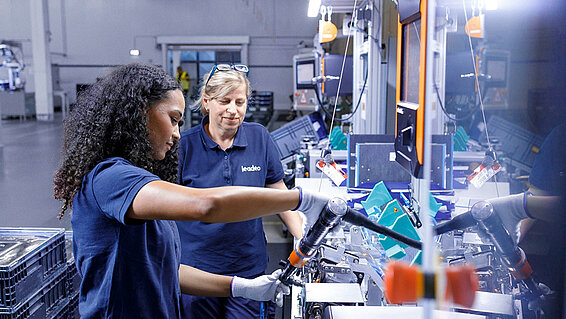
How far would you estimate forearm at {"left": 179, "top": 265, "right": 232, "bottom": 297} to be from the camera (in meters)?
1.58

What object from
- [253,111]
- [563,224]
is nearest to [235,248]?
[563,224]

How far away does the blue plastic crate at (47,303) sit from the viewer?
1725 mm

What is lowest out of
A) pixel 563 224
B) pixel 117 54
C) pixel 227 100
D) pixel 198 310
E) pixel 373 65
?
pixel 198 310

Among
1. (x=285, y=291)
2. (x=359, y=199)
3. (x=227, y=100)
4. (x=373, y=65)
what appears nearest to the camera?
(x=285, y=291)

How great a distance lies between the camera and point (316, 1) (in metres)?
3.00

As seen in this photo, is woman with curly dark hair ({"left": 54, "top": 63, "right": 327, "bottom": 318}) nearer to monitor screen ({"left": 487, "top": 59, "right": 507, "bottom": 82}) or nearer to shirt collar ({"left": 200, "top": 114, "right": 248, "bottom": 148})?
shirt collar ({"left": 200, "top": 114, "right": 248, "bottom": 148})

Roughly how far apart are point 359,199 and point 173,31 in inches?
551

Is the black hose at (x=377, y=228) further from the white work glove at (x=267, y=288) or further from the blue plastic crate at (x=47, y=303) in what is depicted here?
the blue plastic crate at (x=47, y=303)

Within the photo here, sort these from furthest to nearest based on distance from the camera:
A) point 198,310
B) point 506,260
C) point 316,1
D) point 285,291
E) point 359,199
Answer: point 316,1, point 359,199, point 198,310, point 285,291, point 506,260

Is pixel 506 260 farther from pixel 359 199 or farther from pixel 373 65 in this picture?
pixel 373 65

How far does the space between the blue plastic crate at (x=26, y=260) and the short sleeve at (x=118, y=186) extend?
929mm

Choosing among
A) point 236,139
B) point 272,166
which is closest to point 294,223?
point 272,166

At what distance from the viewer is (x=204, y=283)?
1.60 meters

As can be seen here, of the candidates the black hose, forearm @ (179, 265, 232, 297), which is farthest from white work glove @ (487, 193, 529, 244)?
forearm @ (179, 265, 232, 297)
